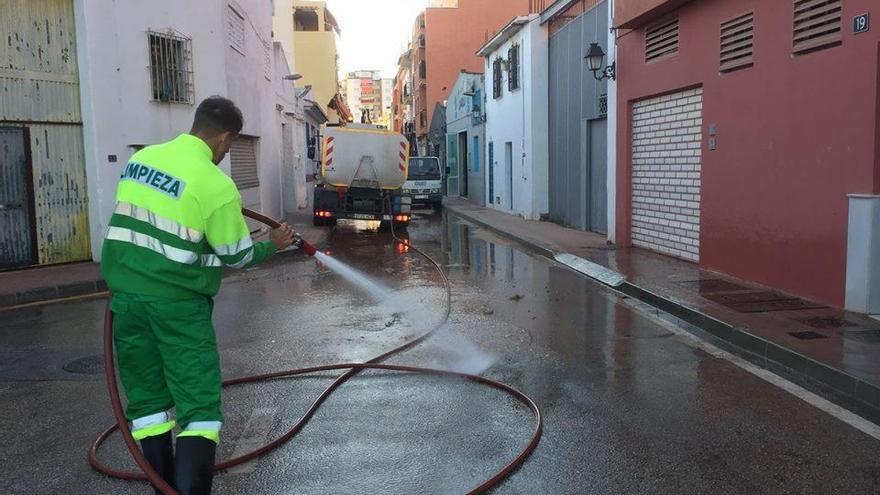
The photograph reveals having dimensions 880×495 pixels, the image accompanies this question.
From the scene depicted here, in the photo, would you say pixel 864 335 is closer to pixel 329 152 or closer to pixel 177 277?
pixel 177 277

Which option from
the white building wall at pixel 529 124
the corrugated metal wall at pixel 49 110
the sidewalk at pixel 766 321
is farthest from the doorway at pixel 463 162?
the corrugated metal wall at pixel 49 110

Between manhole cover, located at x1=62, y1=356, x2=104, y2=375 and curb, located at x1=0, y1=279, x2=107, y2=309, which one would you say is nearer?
manhole cover, located at x1=62, y1=356, x2=104, y2=375

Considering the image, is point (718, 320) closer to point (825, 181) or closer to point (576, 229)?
point (825, 181)

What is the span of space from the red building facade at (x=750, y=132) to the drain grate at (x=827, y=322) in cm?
64

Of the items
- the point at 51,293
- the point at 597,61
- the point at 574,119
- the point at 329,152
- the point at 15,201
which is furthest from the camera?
the point at 329,152

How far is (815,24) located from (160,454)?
791cm

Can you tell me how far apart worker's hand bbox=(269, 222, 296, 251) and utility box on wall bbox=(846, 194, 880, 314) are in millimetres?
6135

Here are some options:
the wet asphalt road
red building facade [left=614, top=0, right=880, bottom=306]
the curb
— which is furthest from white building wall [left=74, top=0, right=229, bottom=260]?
red building facade [left=614, top=0, right=880, bottom=306]

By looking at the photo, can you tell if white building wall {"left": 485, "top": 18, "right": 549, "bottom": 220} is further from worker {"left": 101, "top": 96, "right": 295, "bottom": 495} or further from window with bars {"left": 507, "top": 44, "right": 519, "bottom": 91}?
worker {"left": 101, "top": 96, "right": 295, "bottom": 495}

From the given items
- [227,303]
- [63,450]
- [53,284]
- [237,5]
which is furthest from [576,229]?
[63,450]

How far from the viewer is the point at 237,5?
1544 centimetres

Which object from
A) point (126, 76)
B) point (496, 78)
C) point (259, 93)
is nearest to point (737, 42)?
point (126, 76)

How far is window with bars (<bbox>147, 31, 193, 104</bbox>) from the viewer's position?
12.7m

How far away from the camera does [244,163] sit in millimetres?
16812
